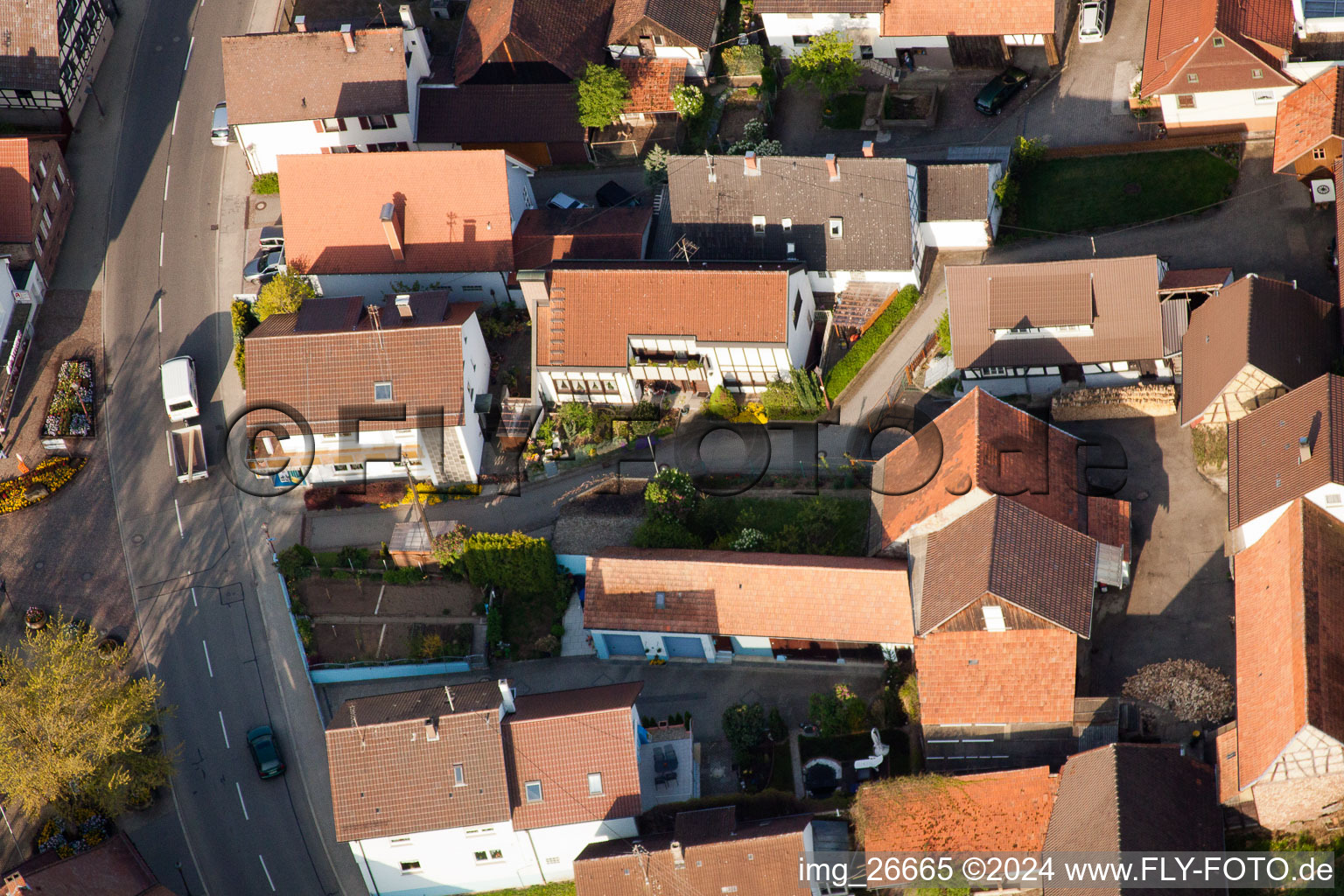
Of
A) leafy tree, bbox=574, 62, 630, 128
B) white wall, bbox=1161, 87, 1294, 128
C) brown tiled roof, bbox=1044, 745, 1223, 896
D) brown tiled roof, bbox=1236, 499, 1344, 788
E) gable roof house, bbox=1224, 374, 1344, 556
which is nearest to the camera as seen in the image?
brown tiled roof, bbox=1236, 499, 1344, 788

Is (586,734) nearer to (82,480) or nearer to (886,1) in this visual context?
(82,480)

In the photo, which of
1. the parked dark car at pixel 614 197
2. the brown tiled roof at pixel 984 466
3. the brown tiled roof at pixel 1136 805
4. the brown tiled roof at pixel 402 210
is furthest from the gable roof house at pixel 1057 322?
the brown tiled roof at pixel 402 210

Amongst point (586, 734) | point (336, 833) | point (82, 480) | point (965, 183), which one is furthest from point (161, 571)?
point (965, 183)

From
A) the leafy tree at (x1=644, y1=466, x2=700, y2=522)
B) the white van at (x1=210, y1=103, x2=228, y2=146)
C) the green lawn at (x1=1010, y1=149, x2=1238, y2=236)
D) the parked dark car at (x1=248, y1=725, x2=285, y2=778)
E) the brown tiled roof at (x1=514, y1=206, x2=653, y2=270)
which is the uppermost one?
the white van at (x1=210, y1=103, x2=228, y2=146)

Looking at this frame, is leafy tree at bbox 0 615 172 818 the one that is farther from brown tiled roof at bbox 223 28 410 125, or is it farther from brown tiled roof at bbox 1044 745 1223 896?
brown tiled roof at bbox 1044 745 1223 896

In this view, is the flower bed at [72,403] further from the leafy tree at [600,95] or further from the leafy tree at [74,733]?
the leafy tree at [600,95]

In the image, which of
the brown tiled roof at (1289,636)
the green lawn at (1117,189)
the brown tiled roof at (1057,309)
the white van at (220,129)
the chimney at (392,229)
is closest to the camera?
the brown tiled roof at (1289,636)

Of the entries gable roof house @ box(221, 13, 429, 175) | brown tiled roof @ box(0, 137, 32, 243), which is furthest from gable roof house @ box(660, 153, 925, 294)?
brown tiled roof @ box(0, 137, 32, 243)
